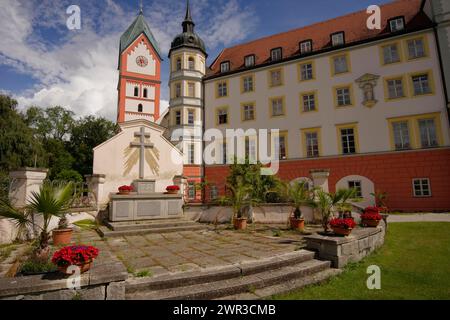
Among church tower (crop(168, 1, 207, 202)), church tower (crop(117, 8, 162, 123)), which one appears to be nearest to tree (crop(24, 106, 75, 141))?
church tower (crop(117, 8, 162, 123))

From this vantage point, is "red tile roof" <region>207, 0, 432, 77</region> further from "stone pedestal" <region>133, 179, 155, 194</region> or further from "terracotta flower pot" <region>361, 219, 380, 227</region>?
"terracotta flower pot" <region>361, 219, 380, 227</region>

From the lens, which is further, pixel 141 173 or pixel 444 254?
pixel 141 173

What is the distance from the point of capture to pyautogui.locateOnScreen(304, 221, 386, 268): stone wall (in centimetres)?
601

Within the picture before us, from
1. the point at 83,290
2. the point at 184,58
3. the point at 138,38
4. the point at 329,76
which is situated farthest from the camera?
the point at 138,38

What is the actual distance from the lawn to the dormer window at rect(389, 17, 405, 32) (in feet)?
61.1

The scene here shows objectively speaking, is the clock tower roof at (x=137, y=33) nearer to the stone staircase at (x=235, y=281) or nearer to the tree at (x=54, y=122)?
the tree at (x=54, y=122)

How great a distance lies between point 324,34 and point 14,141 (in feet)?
101

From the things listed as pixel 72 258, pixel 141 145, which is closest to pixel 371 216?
pixel 72 258

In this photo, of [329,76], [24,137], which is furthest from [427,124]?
[24,137]

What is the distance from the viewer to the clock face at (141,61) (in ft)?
130

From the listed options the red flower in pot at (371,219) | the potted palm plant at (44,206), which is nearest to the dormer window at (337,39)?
the red flower in pot at (371,219)

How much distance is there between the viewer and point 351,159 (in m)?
20.1
